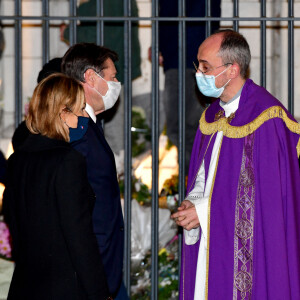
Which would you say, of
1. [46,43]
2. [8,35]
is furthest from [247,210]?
[8,35]

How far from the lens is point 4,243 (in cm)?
534

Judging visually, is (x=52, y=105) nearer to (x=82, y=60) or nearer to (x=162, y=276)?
(x=82, y=60)

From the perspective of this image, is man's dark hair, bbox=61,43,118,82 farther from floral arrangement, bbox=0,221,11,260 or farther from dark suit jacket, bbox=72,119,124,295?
floral arrangement, bbox=0,221,11,260

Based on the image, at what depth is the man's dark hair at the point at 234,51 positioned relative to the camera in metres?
3.79

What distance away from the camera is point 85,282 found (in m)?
2.94

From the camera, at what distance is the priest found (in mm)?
A: 3523

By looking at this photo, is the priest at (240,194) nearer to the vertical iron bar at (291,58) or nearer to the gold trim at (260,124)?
the gold trim at (260,124)

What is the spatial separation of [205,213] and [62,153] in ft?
3.49

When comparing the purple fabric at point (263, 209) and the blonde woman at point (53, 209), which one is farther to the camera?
the purple fabric at point (263, 209)

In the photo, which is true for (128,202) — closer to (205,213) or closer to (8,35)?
(205,213)

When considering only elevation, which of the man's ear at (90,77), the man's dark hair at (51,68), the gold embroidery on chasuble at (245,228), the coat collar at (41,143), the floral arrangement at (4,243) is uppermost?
the man's dark hair at (51,68)

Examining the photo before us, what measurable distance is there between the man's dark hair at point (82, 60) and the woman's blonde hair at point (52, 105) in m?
0.68

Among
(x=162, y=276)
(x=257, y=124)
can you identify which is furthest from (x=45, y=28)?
(x=162, y=276)

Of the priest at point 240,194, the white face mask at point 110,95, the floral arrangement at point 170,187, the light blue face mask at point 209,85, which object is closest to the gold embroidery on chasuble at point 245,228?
the priest at point 240,194
